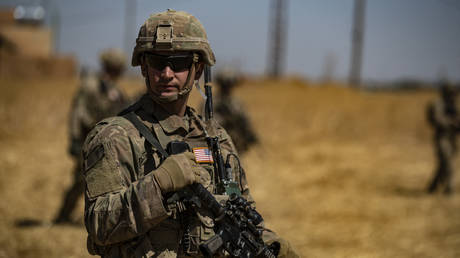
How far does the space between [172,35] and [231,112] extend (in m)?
6.10

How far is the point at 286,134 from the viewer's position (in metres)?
19.3

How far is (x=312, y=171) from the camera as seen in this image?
14.1 metres

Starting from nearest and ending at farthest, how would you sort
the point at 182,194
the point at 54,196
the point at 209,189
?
the point at 182,194, the point at 209,189, the point at 54,196

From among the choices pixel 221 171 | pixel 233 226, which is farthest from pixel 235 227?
pixel 221 171

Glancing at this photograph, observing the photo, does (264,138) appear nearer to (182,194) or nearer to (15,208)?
(15,208)

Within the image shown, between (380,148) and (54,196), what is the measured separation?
12.2 m

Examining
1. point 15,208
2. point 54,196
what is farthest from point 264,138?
point 15,208

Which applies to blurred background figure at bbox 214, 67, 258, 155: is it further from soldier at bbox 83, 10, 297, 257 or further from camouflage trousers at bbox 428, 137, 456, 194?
soldier at bbox 83, 10, 297, 257

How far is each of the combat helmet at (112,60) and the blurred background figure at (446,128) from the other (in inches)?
272

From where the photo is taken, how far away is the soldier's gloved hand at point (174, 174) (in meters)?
2.22

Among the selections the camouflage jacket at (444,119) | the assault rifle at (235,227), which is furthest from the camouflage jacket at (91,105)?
the camouflage jacket at (444,119)

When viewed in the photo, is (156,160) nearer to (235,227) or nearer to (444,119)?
(235,227)

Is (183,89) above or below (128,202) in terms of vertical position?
above

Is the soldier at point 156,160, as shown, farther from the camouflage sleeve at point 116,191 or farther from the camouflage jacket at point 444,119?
the camouflage jacket at point 444,119
